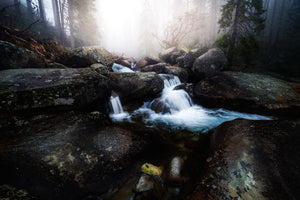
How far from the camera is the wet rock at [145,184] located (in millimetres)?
2117

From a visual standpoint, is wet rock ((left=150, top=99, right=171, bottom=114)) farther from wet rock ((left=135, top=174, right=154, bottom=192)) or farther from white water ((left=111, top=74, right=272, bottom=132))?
wet rock ((left=135, top=174, right=154, bottom=192))

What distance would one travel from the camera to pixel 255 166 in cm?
231

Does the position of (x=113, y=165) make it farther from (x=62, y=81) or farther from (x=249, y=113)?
(x=249, y=113)

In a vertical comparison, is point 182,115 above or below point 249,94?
below

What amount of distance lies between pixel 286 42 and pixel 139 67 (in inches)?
768

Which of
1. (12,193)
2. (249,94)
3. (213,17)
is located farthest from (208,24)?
(12,193)

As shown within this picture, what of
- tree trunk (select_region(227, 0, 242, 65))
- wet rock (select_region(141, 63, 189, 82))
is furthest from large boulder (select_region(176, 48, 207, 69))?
tree trunk (select_region(227, 0, 242, 65))

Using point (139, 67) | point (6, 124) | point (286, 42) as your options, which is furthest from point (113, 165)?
point (286, 42)

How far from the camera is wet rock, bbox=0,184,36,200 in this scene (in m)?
1.76

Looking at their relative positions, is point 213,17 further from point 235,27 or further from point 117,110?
point 117,110

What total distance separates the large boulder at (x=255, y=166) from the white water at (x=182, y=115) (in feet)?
6.01

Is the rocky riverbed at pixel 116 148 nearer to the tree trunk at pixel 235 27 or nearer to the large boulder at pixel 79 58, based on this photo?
the large boulder at pixel 79 58

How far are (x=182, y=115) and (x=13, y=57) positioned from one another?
7595mm

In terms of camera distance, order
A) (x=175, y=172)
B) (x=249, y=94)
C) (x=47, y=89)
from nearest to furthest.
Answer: (x=175, y=172), (x=47, y=89), (x=249, y=94)
